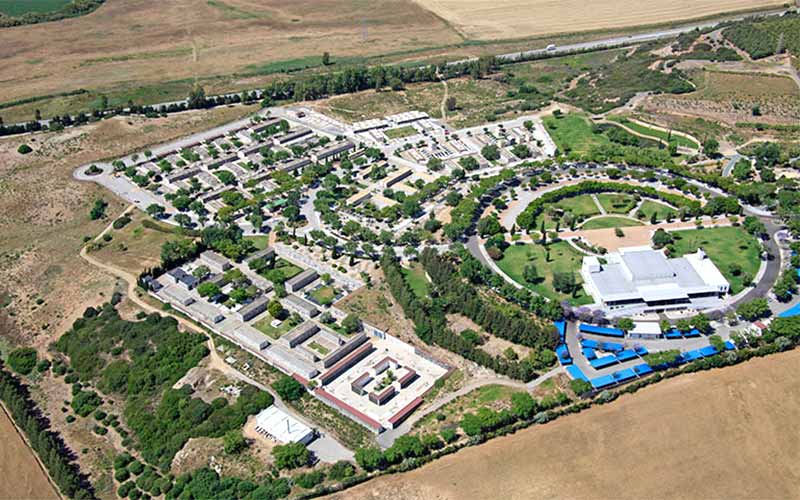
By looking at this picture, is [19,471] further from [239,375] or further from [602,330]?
[602,330]

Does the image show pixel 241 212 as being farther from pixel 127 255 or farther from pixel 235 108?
pixel 235 108

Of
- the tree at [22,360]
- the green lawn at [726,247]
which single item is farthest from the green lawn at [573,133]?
the tree at [22,360]

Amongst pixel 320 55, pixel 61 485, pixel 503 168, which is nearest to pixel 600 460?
pixel 61 485

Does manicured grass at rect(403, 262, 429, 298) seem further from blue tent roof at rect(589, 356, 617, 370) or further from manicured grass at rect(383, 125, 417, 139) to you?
manicured grass at rect(383, 125, 417, 139)

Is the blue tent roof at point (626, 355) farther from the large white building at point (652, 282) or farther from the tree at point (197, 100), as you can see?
the tree at point (197, 100)

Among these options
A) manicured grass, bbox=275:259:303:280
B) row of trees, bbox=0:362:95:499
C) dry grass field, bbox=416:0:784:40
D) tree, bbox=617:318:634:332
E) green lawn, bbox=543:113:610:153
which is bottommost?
row of trees, bbox=0:362:95:499

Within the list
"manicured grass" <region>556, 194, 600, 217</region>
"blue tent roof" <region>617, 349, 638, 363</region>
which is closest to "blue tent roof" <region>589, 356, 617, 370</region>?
"blue tent roof" <region>617, 349, 638, 363</region>
